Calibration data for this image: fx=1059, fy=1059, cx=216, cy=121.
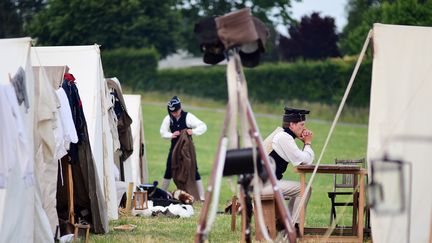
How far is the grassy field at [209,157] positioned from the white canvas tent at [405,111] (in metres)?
2.04

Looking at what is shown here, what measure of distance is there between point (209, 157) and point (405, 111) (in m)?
18.0

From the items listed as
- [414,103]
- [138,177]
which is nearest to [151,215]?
[138,177]

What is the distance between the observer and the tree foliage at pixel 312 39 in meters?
53.7

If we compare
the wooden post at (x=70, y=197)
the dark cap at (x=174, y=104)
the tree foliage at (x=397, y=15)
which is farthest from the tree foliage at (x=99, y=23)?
the wooden post at (x=70, y=197)

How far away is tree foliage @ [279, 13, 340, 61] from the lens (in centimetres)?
5372

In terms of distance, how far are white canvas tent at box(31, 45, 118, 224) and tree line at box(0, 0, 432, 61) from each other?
35790 millimetres

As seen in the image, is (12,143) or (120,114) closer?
(12,143)

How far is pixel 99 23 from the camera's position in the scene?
50.7 metres

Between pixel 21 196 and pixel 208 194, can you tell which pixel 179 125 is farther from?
pixel 208 194

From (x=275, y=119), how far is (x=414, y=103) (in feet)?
87.0

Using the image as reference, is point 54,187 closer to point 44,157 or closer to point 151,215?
point 44,157

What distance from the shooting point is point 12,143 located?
8250 mm

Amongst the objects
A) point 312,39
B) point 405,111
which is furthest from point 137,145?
point 312,39

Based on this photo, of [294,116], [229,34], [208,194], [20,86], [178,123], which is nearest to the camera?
[208,194]
